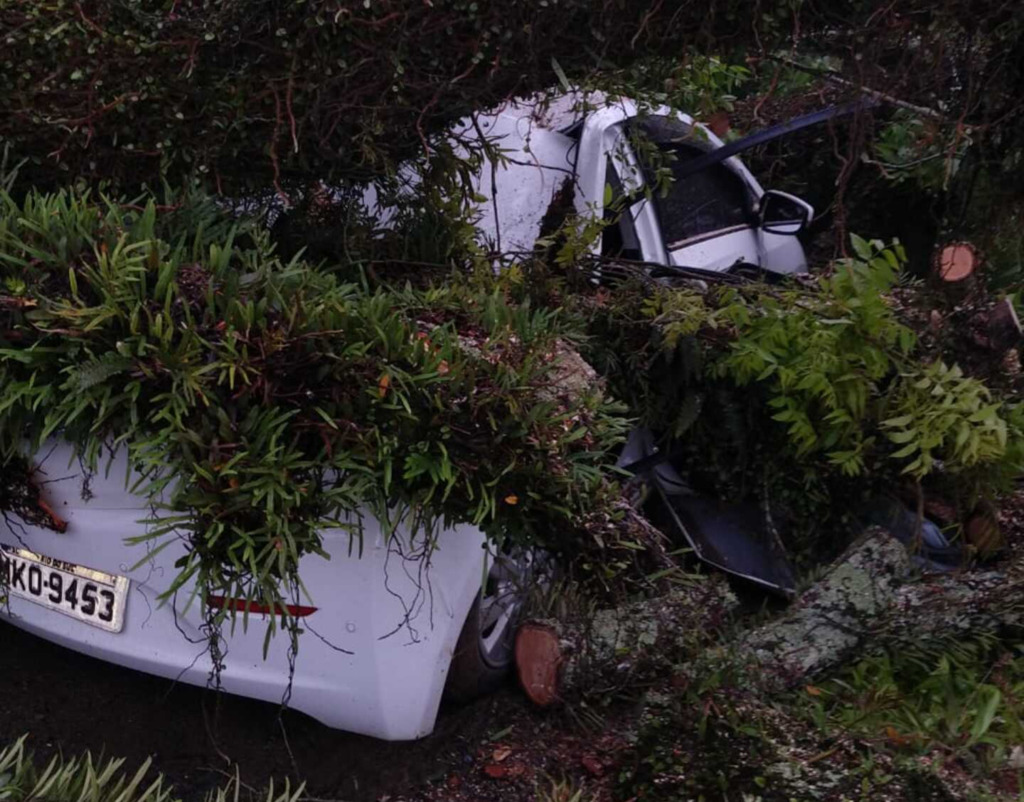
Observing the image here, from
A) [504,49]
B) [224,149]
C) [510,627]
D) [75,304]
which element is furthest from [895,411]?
[75,304]

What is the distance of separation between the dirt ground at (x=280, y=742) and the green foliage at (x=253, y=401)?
0.70 meters

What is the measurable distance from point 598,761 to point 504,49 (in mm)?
2005

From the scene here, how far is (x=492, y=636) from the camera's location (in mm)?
3211

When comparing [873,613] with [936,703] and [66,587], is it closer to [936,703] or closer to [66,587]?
[936,703]

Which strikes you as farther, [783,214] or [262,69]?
[783,214]

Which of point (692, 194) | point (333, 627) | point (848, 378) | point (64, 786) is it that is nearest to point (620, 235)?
point (692, 194)

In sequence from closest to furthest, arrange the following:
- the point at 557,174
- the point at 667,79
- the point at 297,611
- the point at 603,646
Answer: the point at 297,611, the point at 603,646, the point at 667,79, the point at 557,174

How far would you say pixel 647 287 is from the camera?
4.06 metres

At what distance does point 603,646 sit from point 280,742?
0.96 meters

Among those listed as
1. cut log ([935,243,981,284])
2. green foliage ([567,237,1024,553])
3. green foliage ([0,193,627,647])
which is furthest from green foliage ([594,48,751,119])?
green foliage ([0,193,627,647])

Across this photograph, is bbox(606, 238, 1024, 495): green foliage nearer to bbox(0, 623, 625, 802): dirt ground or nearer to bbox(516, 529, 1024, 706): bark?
bbox(516, 529, 1024, 706): bark

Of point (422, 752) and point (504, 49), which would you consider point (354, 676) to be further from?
point (504, 49)

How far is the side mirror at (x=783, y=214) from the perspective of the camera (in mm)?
5750

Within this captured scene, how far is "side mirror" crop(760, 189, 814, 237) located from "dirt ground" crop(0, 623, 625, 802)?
11.0 ft
